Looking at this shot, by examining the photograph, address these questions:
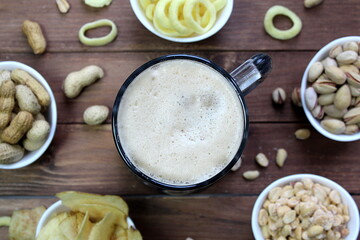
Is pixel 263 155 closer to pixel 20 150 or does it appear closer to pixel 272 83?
pixel 272 83

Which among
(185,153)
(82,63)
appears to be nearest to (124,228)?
(185,153)

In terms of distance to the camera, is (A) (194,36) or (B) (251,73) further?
(A) (194,36)

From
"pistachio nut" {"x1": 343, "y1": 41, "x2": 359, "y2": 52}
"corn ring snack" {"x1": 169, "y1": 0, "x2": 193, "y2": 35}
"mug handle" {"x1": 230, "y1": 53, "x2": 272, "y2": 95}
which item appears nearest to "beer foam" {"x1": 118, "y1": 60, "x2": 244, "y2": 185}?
"mug handle" {"x1": 230, "y1": 53, "x2": 272, "y2": 95}

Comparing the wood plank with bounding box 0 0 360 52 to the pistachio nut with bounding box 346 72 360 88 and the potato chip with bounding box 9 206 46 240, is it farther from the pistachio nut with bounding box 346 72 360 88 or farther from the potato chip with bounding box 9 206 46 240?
the potato chip with bounding box 9 206 46 240

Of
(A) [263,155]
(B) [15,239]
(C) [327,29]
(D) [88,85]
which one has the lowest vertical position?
(B) [15,239]

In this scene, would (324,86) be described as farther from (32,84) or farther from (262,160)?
(32,84)

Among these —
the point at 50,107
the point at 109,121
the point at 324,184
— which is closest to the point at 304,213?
the point at 324,184
